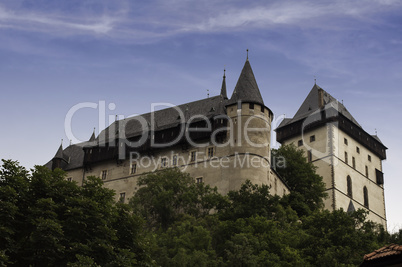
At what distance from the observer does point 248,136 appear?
180ft

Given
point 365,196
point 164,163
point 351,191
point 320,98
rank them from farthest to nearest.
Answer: point 320,98
point 365,196
point 351,191
point 164,163

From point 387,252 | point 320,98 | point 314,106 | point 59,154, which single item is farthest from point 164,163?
point 387,252

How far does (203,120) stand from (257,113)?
4.80 metres

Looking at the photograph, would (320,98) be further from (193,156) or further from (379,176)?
(193,156)

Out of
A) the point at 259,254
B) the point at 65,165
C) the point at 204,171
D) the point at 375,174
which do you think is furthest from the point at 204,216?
the point at 375,174

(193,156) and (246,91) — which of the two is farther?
(246,91)

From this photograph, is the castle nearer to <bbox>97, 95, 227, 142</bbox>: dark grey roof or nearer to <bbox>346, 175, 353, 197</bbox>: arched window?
<bbox>346, 175, 353, 197</bbox>: arched window

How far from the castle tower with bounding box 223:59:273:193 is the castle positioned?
8cm

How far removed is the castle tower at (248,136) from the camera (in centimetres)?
5341

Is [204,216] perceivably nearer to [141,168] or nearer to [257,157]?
[257,157]

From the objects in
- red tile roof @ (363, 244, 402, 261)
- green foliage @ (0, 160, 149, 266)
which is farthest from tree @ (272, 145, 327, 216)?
red tile roof @ (363, 244, 402, 261)

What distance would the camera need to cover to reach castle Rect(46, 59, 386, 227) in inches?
Result: 2159

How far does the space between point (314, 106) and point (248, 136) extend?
954 inches

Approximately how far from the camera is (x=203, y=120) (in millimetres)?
57625
